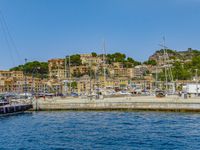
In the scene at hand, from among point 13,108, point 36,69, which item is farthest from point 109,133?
point 36,69

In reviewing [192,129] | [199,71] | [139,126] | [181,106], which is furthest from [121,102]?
[199,71]

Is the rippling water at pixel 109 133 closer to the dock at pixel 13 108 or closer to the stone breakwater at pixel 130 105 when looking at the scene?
the stone breakwater at pixel 130 105

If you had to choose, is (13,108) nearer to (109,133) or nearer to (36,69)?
(109,133)

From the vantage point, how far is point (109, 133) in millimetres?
36594

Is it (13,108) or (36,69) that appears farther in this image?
(36,69)

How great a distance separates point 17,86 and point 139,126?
129656 mm

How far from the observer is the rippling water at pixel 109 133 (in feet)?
102

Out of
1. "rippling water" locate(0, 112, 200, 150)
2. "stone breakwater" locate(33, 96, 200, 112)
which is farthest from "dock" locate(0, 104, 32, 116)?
"rippling water" locate(0, 112, 200, 150)

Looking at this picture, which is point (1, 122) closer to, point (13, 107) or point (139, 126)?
point (13, 107)

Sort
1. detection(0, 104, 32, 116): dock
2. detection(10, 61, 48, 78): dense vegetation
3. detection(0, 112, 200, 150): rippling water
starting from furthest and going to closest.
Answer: detection(10, 61, 48, 78): dense vegetation
detection(0, 104, 32, 116): dock
detection(0, 112, 200, 150): rippling water

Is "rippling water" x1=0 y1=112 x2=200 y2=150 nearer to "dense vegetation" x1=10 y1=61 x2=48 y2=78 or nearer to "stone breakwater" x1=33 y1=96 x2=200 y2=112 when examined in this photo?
"stone breakwater" x1=33 y1=96 x2=200 y2=112

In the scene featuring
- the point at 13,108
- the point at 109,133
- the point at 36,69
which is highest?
the point at 36,69

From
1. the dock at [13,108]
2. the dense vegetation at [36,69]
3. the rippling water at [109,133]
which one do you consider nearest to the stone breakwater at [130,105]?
the dock at [13,108]

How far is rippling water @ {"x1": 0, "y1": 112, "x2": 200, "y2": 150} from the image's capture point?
31.0 metres
